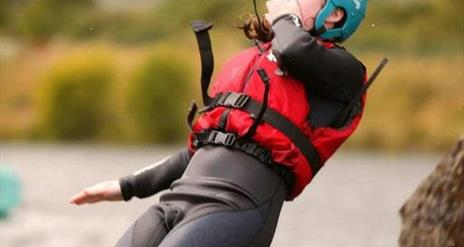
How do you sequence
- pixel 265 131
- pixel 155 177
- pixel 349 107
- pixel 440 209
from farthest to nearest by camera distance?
pixel 440 209
pixel 155 177
pixel 349 107
pixel 265 131

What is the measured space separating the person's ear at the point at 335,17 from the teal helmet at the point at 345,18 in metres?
0.01

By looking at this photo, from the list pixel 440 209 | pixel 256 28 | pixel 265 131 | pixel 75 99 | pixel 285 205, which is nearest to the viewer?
pixel 265 131

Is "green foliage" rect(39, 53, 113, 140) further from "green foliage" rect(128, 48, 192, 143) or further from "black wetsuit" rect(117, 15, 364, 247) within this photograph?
"black wetsuit" rect(117, 15, 364, 247)

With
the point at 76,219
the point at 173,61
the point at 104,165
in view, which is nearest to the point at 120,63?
the point at 173,61

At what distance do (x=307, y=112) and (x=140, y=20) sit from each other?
119ft

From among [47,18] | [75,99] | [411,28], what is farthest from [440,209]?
[47,18]

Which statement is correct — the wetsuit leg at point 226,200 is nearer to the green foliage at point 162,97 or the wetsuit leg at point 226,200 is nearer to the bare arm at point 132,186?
the bare arm at point 132,186

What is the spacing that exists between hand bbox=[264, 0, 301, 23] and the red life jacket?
12 centimetres

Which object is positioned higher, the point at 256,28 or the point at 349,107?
the point at 256,28

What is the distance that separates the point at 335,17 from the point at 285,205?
11.8 meters

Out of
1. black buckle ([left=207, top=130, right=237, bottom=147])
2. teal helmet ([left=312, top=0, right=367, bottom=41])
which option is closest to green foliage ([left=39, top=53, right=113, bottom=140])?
teal helmet ([left=312, top=0, right=367, bottom=41])

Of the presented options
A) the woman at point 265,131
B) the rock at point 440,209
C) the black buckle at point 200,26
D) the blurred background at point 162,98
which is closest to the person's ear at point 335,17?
the woman at point 265,131

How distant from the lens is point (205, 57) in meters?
4.20

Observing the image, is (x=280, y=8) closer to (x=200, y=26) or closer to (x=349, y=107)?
(x=200, y=26)
